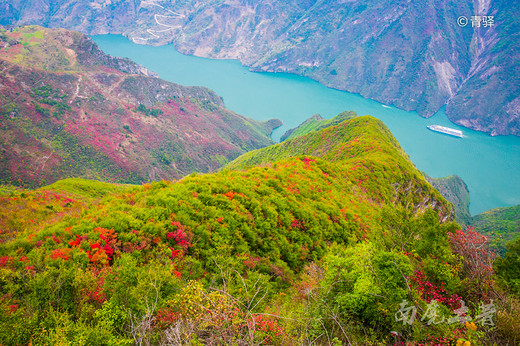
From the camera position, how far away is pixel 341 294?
10430 mm

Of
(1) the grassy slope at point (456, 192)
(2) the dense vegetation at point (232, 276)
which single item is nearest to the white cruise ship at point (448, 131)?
(1) the grassy slope at point (456, 192)

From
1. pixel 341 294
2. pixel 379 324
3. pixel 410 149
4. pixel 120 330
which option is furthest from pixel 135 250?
pixel 410 149

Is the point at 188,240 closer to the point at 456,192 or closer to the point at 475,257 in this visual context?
the point at 475,257

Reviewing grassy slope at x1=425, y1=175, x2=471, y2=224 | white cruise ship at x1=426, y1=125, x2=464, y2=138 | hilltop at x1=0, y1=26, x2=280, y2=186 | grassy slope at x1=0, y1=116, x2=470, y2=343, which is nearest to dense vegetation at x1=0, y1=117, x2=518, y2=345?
grassy slope at x1=0, y1=116, x2=470, y2=343

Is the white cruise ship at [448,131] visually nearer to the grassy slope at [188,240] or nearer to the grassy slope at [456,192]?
the grassy slope at [456,192]

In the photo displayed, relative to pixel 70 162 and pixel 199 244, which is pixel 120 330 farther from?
pixel 70 162

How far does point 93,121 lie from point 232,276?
12606 cm

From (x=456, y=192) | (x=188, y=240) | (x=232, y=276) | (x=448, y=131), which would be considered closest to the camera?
(x=232, y=276)

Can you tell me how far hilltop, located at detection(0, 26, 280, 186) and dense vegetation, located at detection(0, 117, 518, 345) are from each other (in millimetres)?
82478

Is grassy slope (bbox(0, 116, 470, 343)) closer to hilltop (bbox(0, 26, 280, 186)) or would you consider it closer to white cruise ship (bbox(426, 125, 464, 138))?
hilltop (bbox(0, 26, 280, 186))

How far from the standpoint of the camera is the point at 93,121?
11181 cm

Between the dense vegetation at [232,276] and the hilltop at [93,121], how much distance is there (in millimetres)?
82478

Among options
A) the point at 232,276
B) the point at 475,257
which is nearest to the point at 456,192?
the point at 475,257

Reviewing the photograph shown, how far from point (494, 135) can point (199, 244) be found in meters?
258
